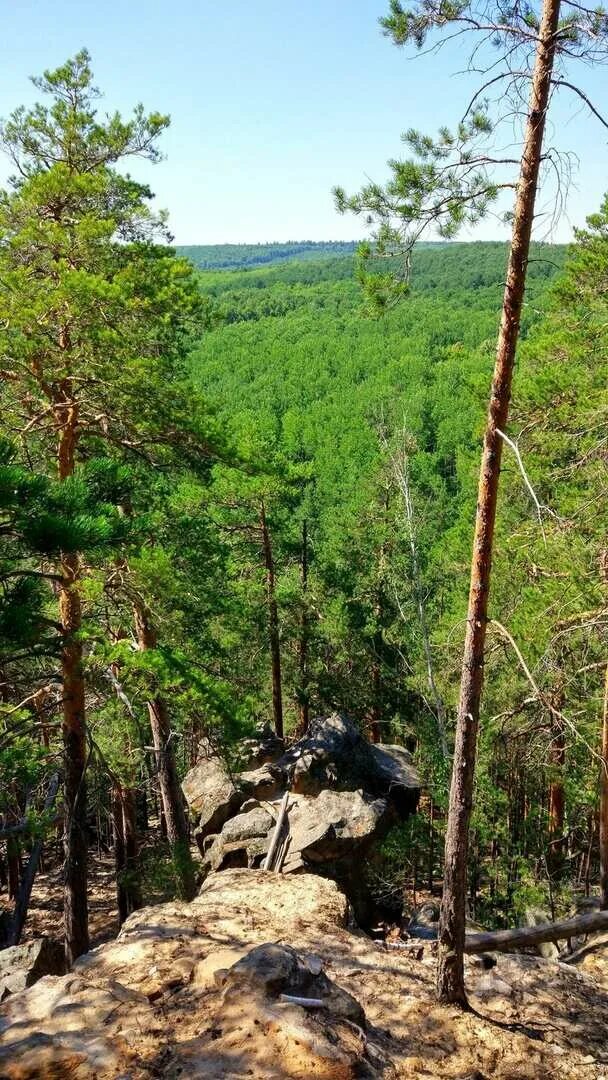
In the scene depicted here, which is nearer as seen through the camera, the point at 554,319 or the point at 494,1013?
the point at 494,1013

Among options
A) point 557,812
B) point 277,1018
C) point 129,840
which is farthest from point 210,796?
point 277,1018

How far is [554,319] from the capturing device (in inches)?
491

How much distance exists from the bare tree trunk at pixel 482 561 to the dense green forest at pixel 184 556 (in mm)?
401

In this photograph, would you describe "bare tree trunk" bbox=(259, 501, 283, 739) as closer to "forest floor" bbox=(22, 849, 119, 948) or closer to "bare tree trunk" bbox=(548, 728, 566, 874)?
"forest floor" bbox=(22, 849, 119, 948)

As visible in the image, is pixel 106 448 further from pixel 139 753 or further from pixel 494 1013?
pixel 494 1013

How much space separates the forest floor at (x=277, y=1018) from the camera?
4.07 meters

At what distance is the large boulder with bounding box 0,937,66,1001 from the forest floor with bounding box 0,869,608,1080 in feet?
8.14

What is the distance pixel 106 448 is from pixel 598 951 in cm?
814

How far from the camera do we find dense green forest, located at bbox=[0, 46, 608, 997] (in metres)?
7.22

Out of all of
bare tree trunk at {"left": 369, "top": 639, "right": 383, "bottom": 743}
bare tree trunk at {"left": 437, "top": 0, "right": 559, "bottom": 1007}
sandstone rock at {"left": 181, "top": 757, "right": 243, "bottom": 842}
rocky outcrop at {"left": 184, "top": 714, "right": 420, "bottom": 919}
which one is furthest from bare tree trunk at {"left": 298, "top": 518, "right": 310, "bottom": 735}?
bare tree trunk at {"left": 437, "top": 0, "right": 559, "bottom": 1007}

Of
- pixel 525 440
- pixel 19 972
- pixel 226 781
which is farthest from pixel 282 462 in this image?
pixel 19 972

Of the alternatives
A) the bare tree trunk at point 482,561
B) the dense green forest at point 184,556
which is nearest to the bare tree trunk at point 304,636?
the dense green forest at point 184,556

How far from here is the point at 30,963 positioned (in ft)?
30.2

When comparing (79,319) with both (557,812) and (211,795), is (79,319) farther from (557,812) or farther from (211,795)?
(557,812)
